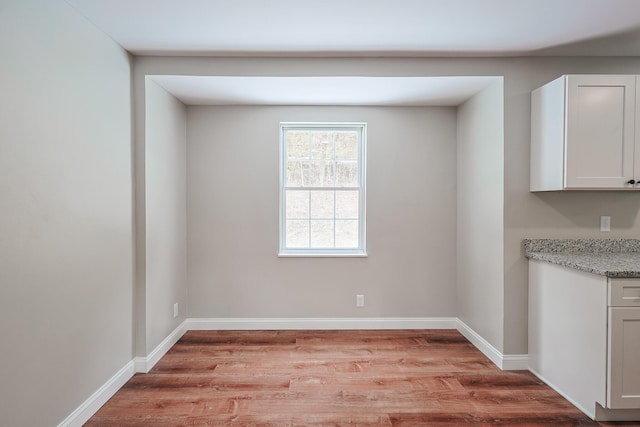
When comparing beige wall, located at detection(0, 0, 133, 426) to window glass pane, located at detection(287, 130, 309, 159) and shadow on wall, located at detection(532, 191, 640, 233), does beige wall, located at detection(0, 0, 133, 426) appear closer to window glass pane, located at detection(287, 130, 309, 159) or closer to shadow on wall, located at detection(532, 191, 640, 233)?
window glass pane, located at detection(287, 130, 309, 159)

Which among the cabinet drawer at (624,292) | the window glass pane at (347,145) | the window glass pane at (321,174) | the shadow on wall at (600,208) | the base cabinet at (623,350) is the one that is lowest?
the base cabinet at (623,350)

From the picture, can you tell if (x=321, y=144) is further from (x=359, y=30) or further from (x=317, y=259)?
(x=359, y=30)

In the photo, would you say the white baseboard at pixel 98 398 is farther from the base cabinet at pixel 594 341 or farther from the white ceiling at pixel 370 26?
the base cabinet at pixel 594 341

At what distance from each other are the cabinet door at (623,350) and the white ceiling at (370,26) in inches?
72.7

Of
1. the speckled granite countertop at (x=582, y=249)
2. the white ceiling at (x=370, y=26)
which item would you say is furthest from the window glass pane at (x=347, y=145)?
the speckled granite countertop at (x=582, y=249)

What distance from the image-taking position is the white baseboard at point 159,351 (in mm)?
2943

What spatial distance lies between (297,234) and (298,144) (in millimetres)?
981

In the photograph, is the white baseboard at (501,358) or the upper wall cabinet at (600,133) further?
the white baseboard at (501,358)

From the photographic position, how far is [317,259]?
154 inches

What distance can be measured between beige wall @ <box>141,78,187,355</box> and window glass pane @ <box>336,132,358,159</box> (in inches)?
63.8

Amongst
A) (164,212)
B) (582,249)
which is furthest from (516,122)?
(164,212)

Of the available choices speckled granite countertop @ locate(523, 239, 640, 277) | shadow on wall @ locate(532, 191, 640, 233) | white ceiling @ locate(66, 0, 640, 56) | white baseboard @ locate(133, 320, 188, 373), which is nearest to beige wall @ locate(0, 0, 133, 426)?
white baseboard @ locate(133, 320, 188, 373)

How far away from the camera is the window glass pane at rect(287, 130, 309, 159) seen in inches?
157

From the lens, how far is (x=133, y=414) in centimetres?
236
